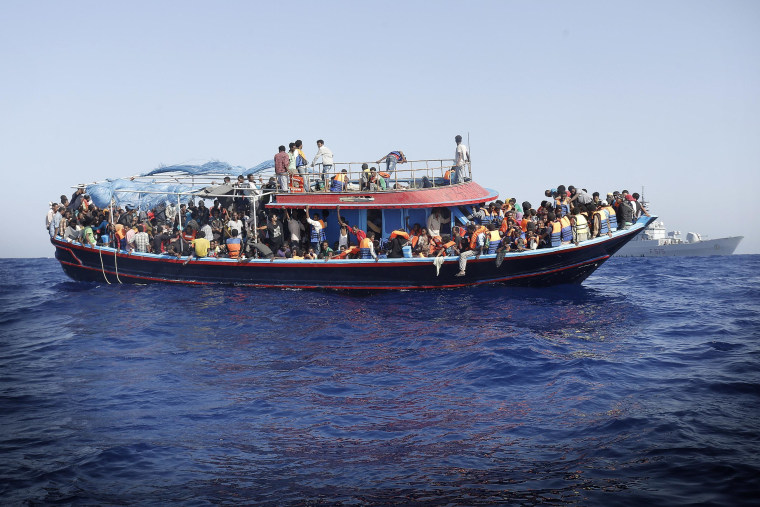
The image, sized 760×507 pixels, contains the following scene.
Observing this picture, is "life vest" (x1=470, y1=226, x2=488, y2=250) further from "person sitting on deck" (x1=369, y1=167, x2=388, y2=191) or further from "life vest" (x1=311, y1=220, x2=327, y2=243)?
"life vest" (x1=311, y1=220, x2=327, y2=243)

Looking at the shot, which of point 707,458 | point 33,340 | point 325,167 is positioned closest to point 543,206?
point 325,167

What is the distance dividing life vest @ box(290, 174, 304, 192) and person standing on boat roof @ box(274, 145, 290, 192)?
0.21 meters

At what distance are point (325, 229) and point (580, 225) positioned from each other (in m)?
8.71

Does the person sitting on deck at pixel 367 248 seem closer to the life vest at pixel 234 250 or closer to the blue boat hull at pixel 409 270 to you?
the blue boat hull at pixel 409 270

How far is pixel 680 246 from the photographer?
6425cm

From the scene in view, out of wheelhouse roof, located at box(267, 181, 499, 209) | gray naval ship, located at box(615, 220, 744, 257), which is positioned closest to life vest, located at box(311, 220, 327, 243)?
wheelhouse roof, located at box(267, 181, 499, 209)

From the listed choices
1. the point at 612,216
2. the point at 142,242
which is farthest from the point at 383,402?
the point at 142,242

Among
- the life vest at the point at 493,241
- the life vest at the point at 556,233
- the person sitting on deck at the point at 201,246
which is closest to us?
the life vest at the point at 556,233

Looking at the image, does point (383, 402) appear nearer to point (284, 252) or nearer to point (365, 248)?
point (365, 248)

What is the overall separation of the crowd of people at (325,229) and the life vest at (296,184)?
766mm

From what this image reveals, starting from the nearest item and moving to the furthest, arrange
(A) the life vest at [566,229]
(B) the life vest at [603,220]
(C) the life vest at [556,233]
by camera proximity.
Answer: (C) the life vest at [556,233]
(A) the life vest at [566,229]
(B) the life vest at [603,220]

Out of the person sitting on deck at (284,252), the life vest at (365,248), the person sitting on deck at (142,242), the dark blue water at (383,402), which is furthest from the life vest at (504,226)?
the person sitting on deck at (142,242)

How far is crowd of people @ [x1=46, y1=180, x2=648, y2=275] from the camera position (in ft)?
70.3

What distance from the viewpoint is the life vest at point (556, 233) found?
20875 mm
